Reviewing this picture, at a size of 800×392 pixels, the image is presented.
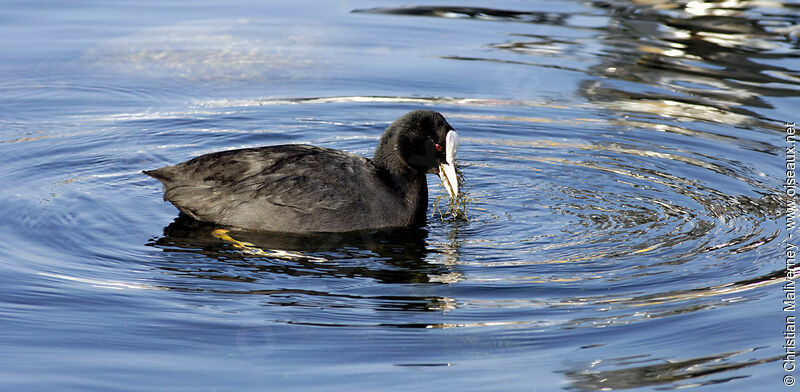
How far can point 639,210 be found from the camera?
7.25 m

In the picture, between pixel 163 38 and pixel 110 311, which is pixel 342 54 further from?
pixel 110 311

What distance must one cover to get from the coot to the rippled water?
0.60 ft

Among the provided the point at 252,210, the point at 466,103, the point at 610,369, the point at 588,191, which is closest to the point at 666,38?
the point at 466,103

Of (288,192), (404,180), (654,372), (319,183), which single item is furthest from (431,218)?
(654,372)

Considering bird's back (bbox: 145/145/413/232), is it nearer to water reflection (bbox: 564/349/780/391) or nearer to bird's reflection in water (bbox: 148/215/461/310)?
bird's reflection in water (bbox: 148/215/461/310)

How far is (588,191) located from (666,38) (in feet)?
16.9

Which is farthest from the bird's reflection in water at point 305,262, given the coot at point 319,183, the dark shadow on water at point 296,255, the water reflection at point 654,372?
the water reflection at point 654,372

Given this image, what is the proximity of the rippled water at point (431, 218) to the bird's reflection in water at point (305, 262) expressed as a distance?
0.9 inches

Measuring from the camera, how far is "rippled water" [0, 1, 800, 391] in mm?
5012

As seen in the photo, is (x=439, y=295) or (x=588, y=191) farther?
(x=588, y=191)

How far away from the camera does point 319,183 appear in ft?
22.8

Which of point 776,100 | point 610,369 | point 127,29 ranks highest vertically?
point 127,29

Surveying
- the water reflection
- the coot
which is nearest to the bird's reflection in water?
the coot

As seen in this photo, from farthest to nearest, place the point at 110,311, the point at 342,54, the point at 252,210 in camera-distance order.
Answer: the point at 342,54
the point at 252,210
the point at 110,311
